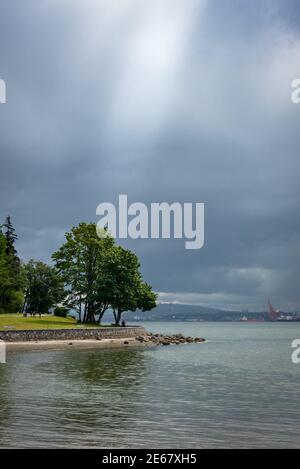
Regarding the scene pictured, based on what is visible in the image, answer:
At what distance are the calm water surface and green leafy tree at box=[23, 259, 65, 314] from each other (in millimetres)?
85743

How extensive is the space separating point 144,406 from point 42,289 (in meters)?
112

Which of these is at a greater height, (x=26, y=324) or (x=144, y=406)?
(x=26, y=324)

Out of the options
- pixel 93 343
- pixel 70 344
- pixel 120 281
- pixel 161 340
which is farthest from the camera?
pixel 120 281

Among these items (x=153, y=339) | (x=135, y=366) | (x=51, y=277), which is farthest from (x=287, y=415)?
(x=51, y=277)

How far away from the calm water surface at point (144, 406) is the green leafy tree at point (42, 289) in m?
85.7

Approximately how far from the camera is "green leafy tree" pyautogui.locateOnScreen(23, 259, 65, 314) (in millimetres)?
135875

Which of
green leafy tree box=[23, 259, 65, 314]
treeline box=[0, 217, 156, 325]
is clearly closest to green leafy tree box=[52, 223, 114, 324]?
treeline box=[0, 217, 156, 325]

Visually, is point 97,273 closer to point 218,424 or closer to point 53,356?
point 53,356

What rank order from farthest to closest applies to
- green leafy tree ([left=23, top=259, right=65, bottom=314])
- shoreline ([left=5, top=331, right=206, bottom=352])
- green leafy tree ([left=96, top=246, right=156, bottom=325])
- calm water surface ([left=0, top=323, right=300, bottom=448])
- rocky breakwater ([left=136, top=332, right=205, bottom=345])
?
green leafy tree ([left=23, top=259, right=65, bottom=314]) < green leafy tree ([left=96, top=246, right=156, bottom=325]) < rocky breakwater ([left=136, top=332, right=205, bottom=345]) < shoreline ([left=5, top=331, right=206, bottom=352]) < calm water surface ([left=0, top=323, right=300, bottom=448])

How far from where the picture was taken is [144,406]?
94.8ft

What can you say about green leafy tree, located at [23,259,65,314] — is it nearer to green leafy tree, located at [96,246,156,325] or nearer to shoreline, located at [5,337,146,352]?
green leafy tree, located at [96,246,156,325]

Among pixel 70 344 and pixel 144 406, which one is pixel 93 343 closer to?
pixel 70 344

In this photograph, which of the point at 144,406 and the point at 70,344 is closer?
the point at 144,406

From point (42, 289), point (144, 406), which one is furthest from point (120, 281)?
point (144, 406)
